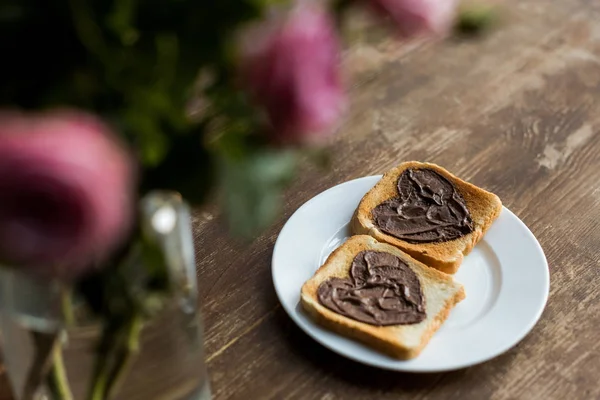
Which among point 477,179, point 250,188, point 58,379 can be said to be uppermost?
point 250,188

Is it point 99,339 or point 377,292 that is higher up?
point 99,339

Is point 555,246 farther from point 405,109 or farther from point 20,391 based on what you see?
point 20,391

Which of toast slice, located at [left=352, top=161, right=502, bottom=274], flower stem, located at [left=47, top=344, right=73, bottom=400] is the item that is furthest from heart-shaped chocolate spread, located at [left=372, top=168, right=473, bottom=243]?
flower stem, located at [left=47, top=344, right=73, bottom=400]

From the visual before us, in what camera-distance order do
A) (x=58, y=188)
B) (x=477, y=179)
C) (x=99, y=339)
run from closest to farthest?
(x=58, y=188), (x=99, y=339), (x=477, y=179)

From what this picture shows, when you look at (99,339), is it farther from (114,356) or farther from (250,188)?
(250,188)

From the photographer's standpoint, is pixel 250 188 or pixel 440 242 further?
pixel 440 242

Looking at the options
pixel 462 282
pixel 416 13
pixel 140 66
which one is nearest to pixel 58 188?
pixel 140 66

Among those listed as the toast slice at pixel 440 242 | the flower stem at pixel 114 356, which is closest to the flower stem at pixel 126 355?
the flower stem at pixel 114 356

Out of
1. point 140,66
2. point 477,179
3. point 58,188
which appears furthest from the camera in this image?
point 477,179

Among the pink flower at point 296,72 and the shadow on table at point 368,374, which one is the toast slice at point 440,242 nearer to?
the shadow on table at point 368,374
